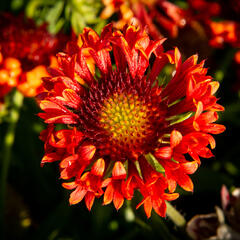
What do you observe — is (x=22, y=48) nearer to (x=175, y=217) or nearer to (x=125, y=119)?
(x=125, y=119)

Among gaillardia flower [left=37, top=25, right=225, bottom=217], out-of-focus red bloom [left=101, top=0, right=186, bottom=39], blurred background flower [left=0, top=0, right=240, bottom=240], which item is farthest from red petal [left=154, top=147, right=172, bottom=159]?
out-of-focus red bloom [left=101, top=0, right=186, bottom=39]

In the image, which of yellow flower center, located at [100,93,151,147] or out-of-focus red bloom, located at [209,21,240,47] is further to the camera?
out-of-focus red bloom, located at [209,21,240,47]

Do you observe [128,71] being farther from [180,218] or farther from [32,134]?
[32,134]

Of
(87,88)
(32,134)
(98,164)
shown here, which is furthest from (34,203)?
(98,164)

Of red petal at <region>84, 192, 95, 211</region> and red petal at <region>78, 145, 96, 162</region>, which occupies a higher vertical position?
red petal at <region>78, 145, 96, 162</region>

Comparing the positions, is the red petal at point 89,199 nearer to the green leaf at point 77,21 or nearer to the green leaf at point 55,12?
the green leaf at point 77,21

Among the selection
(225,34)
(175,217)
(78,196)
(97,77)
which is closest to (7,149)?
(97,77)

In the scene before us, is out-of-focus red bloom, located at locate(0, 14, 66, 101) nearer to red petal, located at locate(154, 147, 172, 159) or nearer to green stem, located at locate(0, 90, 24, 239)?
green stem, located at locate(0, 90, 24, 239)
